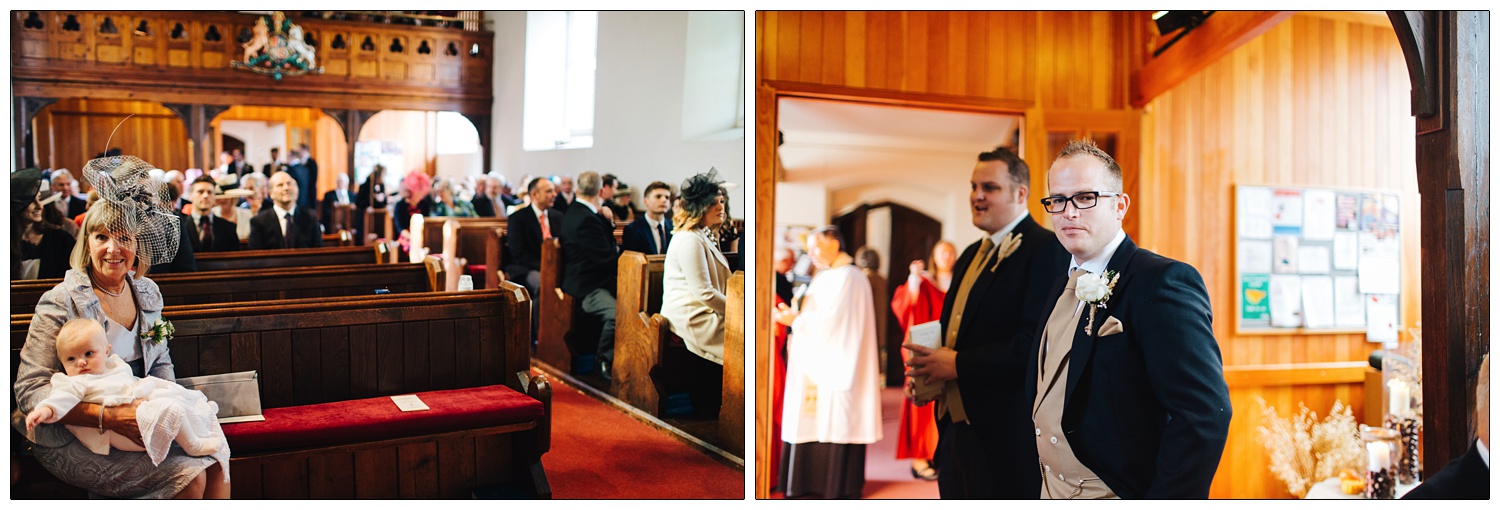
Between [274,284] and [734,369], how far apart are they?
176cm

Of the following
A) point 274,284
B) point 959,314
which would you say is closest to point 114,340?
point 274,284

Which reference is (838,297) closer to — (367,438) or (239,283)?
(367,438)

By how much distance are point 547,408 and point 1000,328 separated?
1450mm

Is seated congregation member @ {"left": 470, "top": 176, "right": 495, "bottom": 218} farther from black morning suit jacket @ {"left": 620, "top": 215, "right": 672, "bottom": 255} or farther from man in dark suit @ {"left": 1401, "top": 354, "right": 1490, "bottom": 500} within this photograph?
man in dark suit @ {"left": 1401, "top": 354, "right": 1490, "bottom": 500}

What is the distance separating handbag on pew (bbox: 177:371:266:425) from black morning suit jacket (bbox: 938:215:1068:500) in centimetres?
208

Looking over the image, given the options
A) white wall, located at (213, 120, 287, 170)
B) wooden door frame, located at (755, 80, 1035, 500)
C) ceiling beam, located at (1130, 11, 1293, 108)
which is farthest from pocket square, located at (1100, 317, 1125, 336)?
white wall, located at (213, 120, 287, 170)

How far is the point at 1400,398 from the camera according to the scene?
162 inches

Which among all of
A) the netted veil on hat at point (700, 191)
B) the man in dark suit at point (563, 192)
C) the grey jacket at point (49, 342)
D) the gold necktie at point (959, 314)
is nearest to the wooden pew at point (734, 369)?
the netted veil on hat at point (700, 191)

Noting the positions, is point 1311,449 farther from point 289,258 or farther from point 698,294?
point 289,258

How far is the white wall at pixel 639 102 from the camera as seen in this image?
3.03 metres

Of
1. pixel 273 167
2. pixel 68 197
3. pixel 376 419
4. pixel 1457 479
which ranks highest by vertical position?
pixel 273 167

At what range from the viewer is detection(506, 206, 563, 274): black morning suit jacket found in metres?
3.78

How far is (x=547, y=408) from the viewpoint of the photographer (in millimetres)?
2928

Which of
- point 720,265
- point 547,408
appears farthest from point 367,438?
point 720,265
